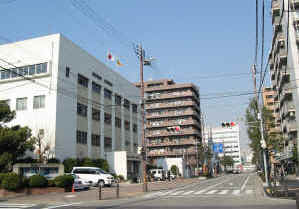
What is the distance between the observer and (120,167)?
47812 mm

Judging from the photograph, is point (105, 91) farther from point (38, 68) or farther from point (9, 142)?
point (9, 142)

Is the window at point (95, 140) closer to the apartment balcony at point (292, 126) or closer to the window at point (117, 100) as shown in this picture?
the window at point (117, 100)

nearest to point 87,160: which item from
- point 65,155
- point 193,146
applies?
point 65,155

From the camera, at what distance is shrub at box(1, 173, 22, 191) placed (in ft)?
78.6

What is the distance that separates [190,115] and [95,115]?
53198 millimetres

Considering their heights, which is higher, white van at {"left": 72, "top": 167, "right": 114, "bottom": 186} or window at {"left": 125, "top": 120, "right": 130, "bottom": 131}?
window at {"left": 125, "top": 120, "right": 130, "bottom": 131}

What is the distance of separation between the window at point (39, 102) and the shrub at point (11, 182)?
48.5 ft

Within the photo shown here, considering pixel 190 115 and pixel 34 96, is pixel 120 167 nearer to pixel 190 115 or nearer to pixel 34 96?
pixel 34 96

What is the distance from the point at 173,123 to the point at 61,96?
61123mm

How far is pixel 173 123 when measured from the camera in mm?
96312

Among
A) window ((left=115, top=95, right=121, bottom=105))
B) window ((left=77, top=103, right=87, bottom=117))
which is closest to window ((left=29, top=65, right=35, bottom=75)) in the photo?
window ((left=77, top=103, right=87, bottom=117))

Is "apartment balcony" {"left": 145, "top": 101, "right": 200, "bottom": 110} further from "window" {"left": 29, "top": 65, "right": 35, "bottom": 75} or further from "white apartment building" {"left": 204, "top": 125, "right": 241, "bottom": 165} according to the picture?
"white apartment building" {"left": 204, "top": 125, "right": 241, "bottom": 165}

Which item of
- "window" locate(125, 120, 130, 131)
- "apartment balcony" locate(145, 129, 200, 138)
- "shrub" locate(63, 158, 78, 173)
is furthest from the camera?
"apartment balcony" locate(145, 129, 200, 138)

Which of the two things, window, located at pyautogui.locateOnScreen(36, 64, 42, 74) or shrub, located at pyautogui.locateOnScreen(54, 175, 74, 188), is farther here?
window, located at pyautogui.locateOnScreen(36, 64, 42, 74)
